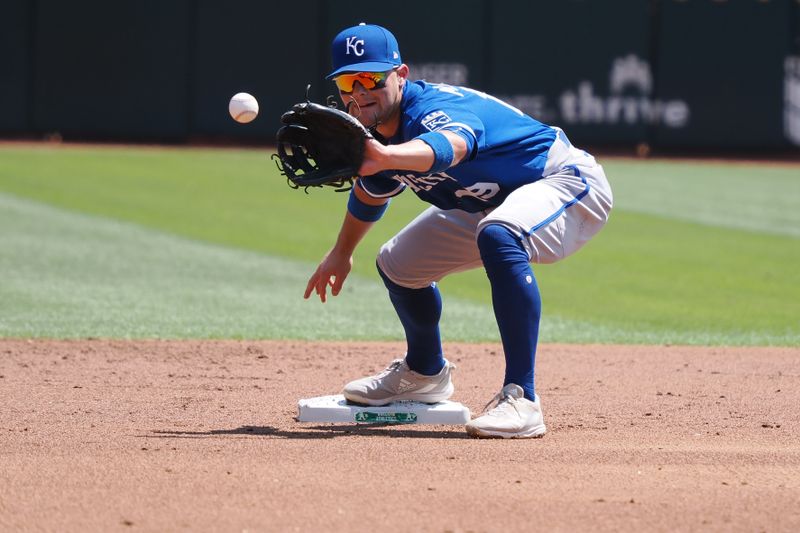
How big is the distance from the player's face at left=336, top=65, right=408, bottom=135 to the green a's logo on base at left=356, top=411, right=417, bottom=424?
45.2 inches

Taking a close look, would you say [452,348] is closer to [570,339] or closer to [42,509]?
[570,339]

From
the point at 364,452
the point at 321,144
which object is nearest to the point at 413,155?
the point at 321,144

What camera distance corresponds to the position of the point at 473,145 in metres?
4.42

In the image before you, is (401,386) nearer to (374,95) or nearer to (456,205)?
(456,205)

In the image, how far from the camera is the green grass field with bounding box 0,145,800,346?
776cm

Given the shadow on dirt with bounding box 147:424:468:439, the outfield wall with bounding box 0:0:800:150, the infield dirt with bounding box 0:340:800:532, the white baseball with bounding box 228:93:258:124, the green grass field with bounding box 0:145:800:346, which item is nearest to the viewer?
the infield dirt with bounding box 0:340:800:532

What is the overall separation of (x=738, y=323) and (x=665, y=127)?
1356 centimetres

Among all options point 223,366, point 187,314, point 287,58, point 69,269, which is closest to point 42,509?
point 223,366

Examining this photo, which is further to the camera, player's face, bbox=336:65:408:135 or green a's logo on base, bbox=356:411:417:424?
green a's logo on base, bbox=356:411:417:424

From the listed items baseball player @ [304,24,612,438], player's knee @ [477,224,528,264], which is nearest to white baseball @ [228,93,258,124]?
baseball player @ [304,24,612,438]

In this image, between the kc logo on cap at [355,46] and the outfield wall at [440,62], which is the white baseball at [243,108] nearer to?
the kc logo on cap at [355,46]

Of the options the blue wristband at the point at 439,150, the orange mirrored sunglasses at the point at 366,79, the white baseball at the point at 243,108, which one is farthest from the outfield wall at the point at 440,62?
the blue wristband at the point at 439,150

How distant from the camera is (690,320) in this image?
8227 millimetres

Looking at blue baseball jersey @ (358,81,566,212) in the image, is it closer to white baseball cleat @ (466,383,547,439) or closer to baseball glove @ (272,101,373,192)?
baseball glove @ (272,101,373,192)
